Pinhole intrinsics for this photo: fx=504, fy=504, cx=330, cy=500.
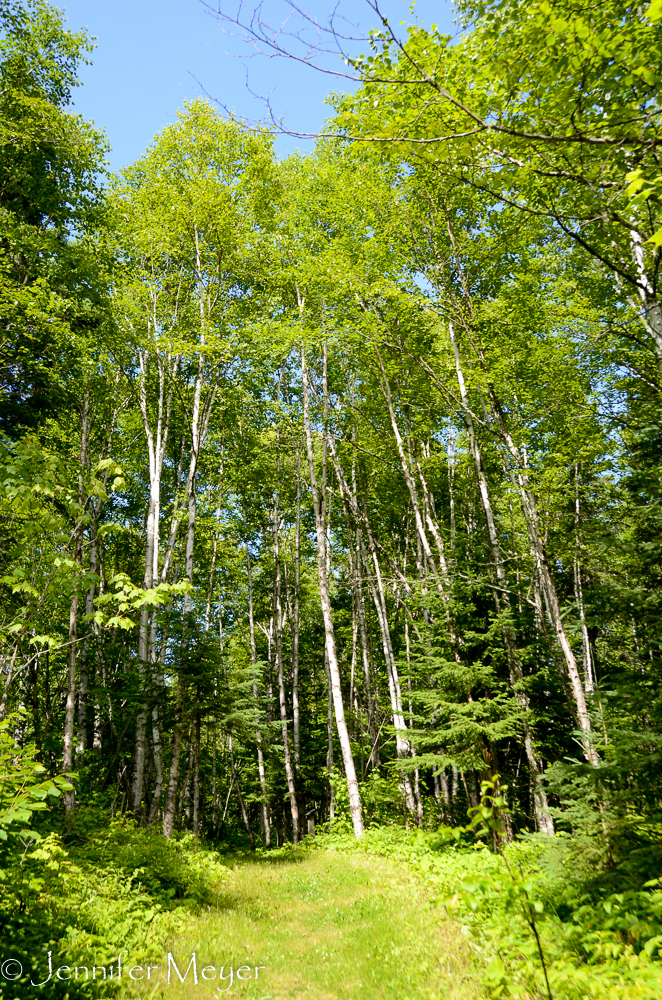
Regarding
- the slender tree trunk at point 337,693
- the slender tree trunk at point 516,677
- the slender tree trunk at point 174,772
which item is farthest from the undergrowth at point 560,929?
the slender tree trunk at point 174,772

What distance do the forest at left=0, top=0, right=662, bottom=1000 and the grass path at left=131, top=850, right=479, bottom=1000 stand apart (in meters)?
0.09

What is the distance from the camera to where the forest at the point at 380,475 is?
3.37 m

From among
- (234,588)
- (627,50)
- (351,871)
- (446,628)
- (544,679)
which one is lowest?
(351,871)

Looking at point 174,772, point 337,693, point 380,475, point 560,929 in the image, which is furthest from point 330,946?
point 380,475

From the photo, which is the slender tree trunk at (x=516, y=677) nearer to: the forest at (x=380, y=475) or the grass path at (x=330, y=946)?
the forest at (x=380, y=475)

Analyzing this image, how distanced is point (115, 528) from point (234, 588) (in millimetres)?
18127

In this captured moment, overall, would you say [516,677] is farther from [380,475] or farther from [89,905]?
[380,475]

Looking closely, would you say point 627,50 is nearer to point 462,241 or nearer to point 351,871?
point 462,241

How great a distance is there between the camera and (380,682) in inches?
854

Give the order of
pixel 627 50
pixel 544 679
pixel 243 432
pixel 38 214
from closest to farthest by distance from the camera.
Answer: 1. pixel 627 50
2. pixel 544 679
3. pixel 38 214
4. pixel 243 432

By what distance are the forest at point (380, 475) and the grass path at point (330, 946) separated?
0.29ft

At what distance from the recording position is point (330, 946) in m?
5.49

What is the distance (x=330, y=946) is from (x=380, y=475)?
12631 mm

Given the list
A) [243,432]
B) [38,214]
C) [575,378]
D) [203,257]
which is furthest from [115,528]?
[243,432]
